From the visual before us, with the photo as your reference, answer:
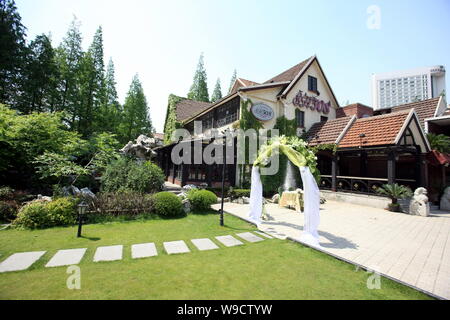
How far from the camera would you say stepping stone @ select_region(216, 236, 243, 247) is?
19.2 ft

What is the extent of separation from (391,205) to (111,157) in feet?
53.8

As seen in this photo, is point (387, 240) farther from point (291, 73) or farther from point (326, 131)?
point (291, 73)

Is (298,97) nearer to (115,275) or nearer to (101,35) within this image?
(115,275)

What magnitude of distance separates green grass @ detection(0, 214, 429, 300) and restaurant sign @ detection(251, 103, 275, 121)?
1107 cm

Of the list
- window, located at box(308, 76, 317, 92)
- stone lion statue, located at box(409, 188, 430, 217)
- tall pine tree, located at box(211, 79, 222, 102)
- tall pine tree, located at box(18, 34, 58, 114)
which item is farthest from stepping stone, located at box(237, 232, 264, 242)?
tall pine tree, located at box(211, 79, 222, 102)

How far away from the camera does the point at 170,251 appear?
16.9 feet

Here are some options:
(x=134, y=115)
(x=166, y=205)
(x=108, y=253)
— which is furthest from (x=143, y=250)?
(x=134, y=115)

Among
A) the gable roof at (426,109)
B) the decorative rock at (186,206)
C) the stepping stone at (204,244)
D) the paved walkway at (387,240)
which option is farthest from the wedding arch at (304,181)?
the gable roof at (426,109)

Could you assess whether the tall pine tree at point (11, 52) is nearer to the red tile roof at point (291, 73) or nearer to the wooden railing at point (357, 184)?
the red tile roof at point (291, 73)

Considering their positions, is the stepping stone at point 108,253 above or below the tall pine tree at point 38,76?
below

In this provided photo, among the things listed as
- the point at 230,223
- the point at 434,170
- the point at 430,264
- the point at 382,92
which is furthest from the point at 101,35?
the point at 382,92

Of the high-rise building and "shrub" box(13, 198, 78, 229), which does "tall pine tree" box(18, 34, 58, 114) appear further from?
the high-rise building

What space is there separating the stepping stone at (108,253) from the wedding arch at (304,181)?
5139 millimetres

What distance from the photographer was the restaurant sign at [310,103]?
680 inches
